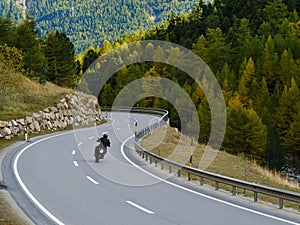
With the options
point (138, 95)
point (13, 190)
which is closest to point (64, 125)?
point (13, 190)

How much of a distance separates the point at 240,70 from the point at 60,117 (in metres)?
49.3

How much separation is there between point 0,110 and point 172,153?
14477 mm

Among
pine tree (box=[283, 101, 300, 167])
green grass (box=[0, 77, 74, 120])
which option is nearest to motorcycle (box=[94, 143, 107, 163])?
green grass (box=[0, 77, 74, 120])

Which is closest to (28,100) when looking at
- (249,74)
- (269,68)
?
(249,74)

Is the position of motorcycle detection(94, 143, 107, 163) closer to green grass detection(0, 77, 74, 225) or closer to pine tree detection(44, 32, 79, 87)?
green grass detection(0, 77, 74, 225)

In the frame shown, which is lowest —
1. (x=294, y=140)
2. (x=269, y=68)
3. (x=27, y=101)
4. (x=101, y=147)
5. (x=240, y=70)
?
(x=294, y=140)

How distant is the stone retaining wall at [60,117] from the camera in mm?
31358

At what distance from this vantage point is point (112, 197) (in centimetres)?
1417

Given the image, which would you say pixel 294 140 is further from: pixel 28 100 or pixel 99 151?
pixel 99 151

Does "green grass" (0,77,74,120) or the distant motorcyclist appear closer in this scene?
the distant motorcyclist

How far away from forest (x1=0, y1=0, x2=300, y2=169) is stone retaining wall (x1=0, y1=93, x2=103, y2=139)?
6.55m

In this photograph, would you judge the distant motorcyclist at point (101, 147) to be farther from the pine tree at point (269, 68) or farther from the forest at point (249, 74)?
the pine tree at point (269, 68)

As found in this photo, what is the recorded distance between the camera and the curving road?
1147cm

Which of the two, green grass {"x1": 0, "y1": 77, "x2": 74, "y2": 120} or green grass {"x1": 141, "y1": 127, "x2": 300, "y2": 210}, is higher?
green grass {"x1": 0, "y1": 77, "x2": 74, "y2": 120}
